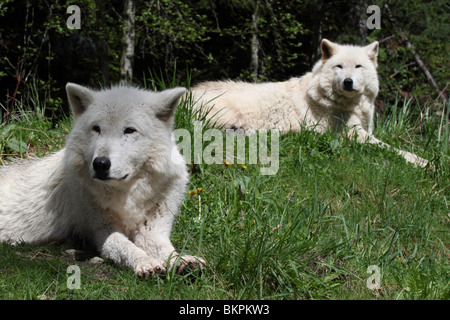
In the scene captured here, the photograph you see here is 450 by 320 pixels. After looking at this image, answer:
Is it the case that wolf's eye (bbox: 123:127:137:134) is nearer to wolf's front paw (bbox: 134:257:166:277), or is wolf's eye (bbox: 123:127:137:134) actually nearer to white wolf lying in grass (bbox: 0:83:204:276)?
white wolf lying in grass (bbox: 0:83:204:276)

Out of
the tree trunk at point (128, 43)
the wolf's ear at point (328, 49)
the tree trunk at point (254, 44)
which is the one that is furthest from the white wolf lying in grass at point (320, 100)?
the tree trunk at point (254, 44)

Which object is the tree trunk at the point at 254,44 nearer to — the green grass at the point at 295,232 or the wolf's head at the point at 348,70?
the wolf's head at the point at 348,70

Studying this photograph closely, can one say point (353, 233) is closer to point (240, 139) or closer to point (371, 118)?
point (240, 139)

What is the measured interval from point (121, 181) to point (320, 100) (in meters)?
4.01

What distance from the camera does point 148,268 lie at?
291 cm

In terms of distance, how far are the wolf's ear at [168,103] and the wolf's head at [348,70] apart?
131 inches

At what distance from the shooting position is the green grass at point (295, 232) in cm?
282

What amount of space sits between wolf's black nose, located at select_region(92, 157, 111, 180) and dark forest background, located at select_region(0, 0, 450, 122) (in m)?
5.30

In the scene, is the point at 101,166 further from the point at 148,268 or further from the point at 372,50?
the point at 372,50

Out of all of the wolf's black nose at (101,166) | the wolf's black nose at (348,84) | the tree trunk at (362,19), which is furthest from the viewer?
the tree trunk at (362,19)

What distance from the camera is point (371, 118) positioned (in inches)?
255
